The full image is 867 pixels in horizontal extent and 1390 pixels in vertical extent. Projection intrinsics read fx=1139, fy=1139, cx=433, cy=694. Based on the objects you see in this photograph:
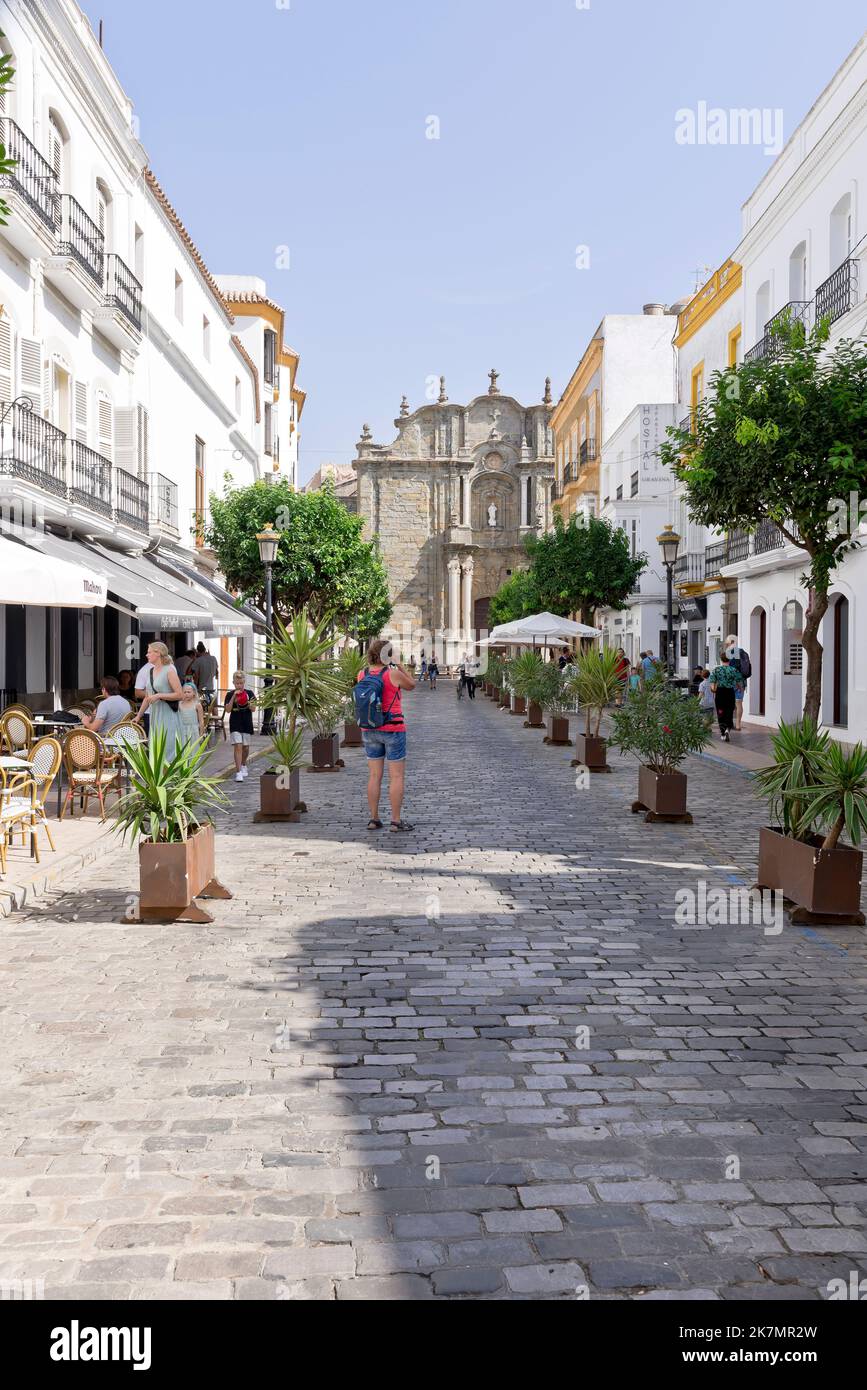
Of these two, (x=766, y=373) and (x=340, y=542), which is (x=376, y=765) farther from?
(x=340, y=542)

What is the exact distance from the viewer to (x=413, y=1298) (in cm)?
293

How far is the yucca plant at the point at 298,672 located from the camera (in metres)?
12.9

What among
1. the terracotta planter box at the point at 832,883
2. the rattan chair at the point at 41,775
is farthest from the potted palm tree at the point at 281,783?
the terracotta planter box at the point at 832,883

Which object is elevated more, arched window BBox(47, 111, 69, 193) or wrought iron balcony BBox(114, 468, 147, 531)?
arched window BBox(47, 111, 69, 193)

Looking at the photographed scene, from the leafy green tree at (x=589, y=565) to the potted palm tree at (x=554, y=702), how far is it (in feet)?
34.1

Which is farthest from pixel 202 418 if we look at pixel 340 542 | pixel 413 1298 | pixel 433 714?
pixel 413 1298

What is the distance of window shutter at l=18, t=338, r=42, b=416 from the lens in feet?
51.1

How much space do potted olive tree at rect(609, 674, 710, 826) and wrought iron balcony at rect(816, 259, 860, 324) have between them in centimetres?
885

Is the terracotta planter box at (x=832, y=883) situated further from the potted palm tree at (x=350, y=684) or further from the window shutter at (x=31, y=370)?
the window shutter at (x=31, y=370)

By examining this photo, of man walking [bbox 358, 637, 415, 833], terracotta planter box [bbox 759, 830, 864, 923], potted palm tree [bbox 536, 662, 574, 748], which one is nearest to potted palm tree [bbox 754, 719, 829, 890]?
terracotta planter box [bbox 759, 830, 864, 923]

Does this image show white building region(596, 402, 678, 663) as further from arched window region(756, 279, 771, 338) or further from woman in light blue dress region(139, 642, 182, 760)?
woman in light blue dress region(139, 642, 182, 760)

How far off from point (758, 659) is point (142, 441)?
13942mm

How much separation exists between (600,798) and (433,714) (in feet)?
62.9

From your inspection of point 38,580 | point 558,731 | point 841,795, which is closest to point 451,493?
point 558,731
